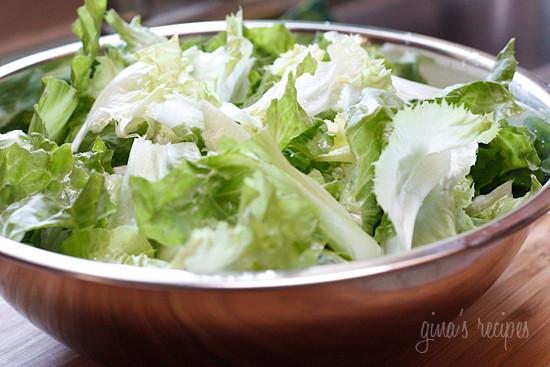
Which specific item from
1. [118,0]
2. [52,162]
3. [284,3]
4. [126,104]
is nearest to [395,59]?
[126,104]

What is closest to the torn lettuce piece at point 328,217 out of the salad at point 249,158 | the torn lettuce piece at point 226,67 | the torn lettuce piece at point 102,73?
the salad at point 249,158

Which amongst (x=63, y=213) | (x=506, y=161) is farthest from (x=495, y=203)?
(x=63, y=213)

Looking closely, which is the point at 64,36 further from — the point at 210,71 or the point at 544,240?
the point at 544,240

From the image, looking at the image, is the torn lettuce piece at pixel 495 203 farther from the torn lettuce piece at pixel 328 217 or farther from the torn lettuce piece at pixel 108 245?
the torn lettuce piece at pixel 108 245

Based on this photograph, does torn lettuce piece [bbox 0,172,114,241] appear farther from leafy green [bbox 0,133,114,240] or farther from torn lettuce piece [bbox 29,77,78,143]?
torn lettuce piece [bbox 29,77,78,143]

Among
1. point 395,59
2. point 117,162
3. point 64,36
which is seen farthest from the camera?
point 64,36

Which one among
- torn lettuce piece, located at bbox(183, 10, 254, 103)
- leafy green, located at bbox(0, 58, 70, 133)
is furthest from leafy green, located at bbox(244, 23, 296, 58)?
leafy green, located at bbox(0, 58, 70, 133)

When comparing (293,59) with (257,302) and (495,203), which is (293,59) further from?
(257,302)
